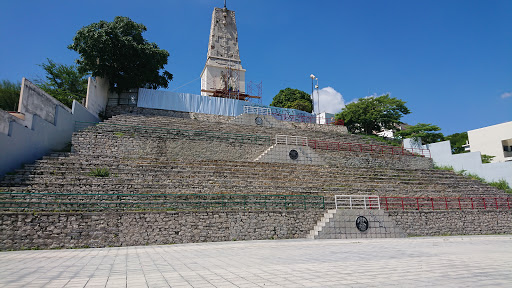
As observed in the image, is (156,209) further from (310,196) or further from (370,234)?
(370,234)

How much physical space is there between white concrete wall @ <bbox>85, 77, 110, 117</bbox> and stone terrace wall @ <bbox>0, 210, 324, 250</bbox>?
1340cm

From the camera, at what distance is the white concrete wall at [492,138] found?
34500mm

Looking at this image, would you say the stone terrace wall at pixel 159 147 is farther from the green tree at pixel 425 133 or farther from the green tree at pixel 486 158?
the green tree at pixel 486 158

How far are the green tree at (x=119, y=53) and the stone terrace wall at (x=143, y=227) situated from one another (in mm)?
17453

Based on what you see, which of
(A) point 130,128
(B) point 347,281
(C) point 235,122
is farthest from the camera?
(C) point 235,122

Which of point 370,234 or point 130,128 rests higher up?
point 130,128

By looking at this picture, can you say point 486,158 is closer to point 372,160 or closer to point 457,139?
point 372,160

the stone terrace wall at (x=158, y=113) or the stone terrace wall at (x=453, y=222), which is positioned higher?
the stone terrace wall at (x=158, y=113)

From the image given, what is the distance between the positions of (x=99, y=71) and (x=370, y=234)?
2263 centimetres

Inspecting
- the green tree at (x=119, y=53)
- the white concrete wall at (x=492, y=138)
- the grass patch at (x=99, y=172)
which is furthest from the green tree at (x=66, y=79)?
the white concrete wall at (x=492, y=138)

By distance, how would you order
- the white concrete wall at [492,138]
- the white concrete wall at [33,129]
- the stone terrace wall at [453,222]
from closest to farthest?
1. the white concrete wall at [33,129]
2. the stone terrace wall at [453,222]
3. the white concrete wall at [492,138]

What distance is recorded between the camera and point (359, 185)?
16969 millimetres

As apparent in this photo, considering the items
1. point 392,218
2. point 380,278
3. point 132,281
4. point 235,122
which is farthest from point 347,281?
point 235,122

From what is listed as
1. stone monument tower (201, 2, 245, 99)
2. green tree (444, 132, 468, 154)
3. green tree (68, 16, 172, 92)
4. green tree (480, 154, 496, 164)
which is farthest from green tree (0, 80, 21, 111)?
green tree (444, 132, 468, 154)
